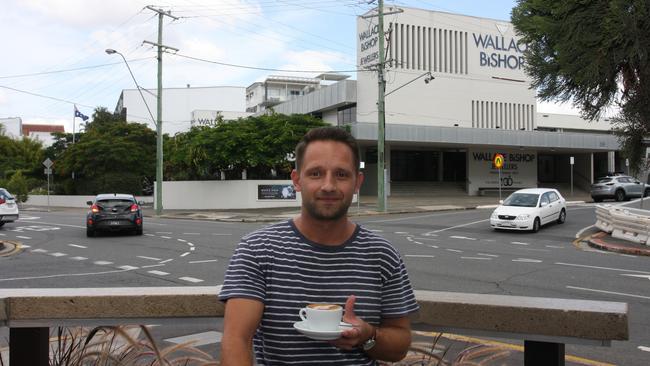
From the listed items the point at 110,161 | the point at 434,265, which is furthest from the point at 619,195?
the point at 110,161

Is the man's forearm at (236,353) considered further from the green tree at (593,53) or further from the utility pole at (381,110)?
the utility pole at (381,110)

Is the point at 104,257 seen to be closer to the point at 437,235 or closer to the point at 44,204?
the point at 437,235

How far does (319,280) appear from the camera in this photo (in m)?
2.22

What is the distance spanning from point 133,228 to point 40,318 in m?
17.4

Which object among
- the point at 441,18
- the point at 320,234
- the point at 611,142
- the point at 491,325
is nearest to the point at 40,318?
the point at 320,234

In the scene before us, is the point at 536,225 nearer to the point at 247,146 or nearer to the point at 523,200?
the point at 523,200

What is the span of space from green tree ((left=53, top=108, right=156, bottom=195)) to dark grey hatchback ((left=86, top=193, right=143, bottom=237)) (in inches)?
1145

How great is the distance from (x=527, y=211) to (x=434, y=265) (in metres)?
9.39

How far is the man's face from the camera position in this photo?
2270 millimetres

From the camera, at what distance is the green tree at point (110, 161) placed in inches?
1877

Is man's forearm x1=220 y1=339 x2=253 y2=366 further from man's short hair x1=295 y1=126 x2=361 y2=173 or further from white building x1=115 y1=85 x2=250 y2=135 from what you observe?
white building x1=115 y1=85 x2=250 y2=135

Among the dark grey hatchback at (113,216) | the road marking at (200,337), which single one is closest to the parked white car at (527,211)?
the dark grey hatchback at (113,216)

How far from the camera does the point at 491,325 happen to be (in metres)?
2.76

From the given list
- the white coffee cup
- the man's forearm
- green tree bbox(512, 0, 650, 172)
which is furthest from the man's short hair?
green tree bbox(512, 0, 650, 172)
